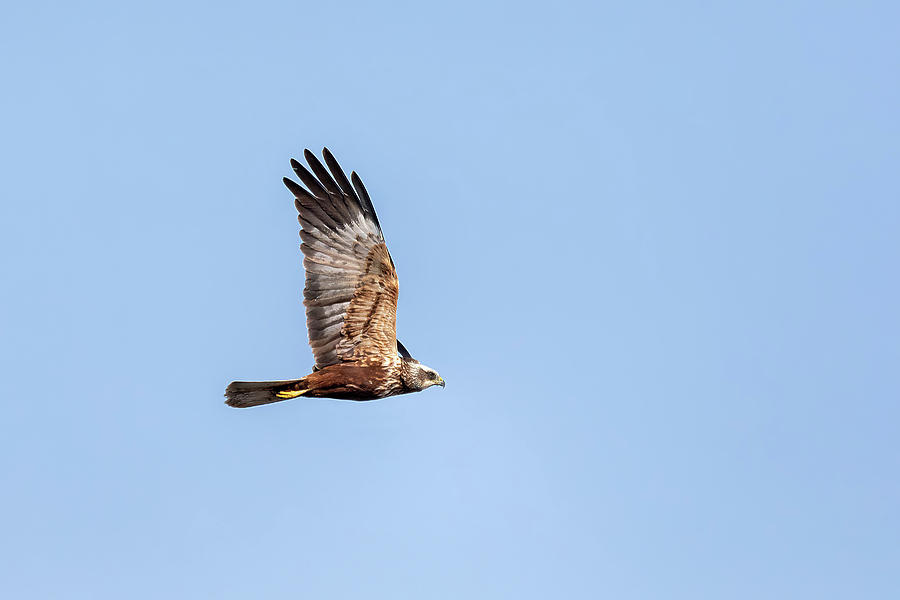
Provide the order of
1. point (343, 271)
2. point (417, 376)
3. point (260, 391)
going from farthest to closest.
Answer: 1. point (417, 376)
2. point (343, 271)
3. point (260, 391)

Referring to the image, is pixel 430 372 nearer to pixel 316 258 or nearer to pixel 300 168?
pixel 316 258

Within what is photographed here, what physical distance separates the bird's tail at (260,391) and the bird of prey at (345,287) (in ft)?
0.84

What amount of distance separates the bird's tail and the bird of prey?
0.84 ft

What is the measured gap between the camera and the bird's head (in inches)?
527

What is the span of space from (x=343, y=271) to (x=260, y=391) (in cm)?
225

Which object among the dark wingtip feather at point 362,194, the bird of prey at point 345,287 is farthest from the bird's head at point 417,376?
the dark wingtip feather at point 362,194

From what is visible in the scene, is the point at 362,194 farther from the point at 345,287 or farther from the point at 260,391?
the point at 260,391

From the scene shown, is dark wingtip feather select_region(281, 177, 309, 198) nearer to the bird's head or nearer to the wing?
the wing

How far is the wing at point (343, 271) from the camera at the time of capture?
13.0 m

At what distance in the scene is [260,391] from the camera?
41.0 ft

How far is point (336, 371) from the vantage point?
42.5 ft

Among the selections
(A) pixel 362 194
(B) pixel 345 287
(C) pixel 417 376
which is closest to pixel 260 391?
(B) pixel 345 287

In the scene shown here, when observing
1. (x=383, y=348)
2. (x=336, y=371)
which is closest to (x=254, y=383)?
(x=336, y=371)

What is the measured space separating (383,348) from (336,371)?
2.81ft
